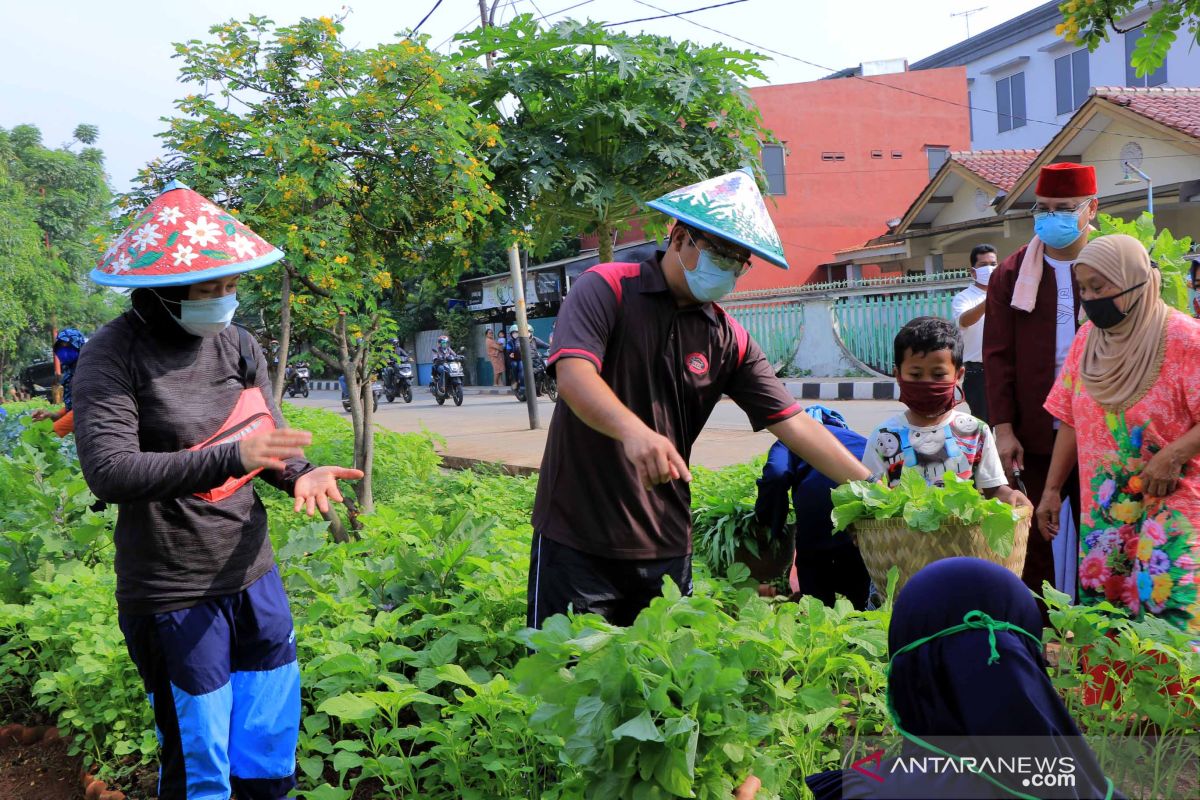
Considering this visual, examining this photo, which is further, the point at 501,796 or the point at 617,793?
the point at 501,796

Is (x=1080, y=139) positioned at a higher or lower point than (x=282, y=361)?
higher

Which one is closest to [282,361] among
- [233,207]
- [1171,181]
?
[233,207]

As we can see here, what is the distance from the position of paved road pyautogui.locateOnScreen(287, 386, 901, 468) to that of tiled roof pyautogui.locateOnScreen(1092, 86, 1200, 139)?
6700mm

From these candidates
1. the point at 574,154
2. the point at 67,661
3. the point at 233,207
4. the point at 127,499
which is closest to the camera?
the point at 127,499

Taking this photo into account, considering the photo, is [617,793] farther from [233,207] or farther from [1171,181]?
[1171,181]

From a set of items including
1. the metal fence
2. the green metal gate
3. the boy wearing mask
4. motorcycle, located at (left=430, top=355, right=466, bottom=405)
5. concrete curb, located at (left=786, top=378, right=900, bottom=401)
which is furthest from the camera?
motorcycle, located at (left=430, top=355, right=466, bottom=405)

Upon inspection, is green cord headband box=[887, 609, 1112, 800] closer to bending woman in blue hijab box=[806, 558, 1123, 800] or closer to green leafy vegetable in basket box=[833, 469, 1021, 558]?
bending woman in blue hijab box=[806, 558, 1123, 800]

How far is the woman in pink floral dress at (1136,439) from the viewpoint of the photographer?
2.93 meters

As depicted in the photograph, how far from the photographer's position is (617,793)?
193 centimetres

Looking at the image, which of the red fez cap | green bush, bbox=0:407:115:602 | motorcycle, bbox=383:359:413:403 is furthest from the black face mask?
motorcycle, bbox=383:359:413:403

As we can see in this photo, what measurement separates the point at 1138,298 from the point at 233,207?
4817 millimetres

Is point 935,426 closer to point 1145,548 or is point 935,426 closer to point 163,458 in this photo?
point 1145,548

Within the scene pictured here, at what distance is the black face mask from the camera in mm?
3055

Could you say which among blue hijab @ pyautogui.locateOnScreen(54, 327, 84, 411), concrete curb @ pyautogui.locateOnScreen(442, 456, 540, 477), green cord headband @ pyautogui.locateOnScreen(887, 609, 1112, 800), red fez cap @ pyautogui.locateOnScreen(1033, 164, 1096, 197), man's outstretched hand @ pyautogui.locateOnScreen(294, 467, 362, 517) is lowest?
concrete curb @ pyautogui.locateOnScreen(442, 456, 540, 477)
